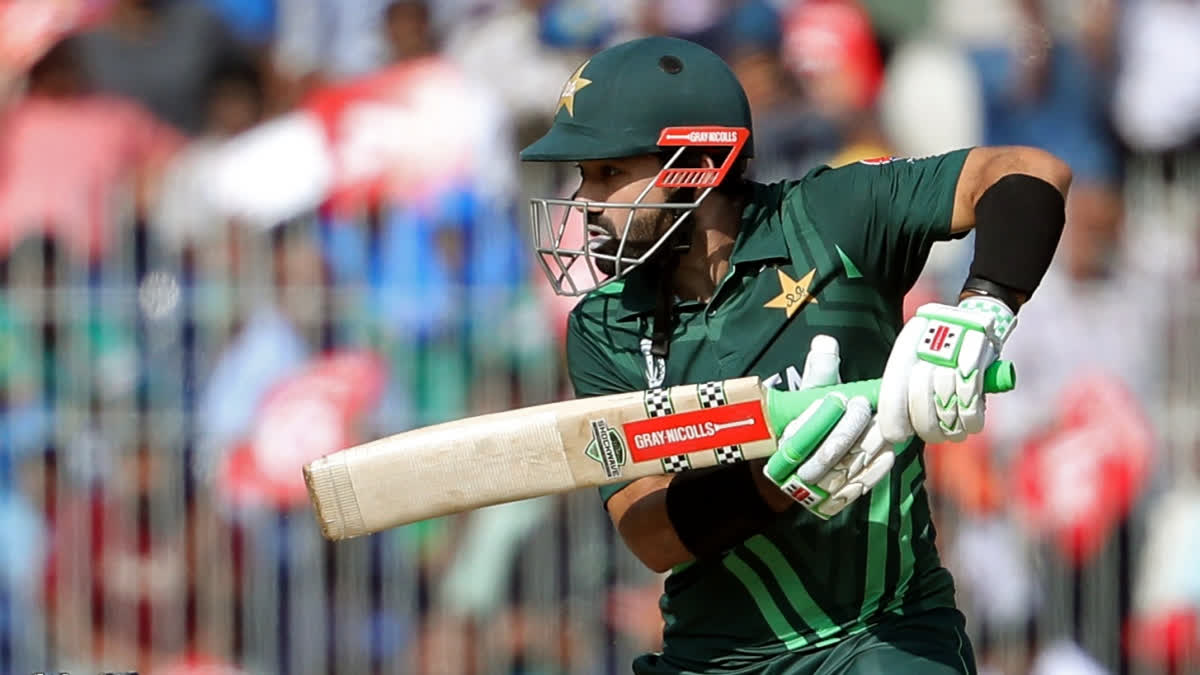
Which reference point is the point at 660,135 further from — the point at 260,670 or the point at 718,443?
the point at 260,670

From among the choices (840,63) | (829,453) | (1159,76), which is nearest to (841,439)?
(829,453)

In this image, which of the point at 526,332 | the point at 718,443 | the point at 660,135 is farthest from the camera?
the point at 526,332

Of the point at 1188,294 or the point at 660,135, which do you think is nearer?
the point at 660,135

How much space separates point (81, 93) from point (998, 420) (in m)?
3.31

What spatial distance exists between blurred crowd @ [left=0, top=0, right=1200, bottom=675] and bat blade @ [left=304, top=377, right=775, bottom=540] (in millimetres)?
2848

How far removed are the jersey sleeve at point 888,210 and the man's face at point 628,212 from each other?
280 millimetres

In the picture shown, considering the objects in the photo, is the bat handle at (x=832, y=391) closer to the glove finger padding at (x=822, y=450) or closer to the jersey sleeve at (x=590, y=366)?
the glove finger padding at (x=822, y=450)

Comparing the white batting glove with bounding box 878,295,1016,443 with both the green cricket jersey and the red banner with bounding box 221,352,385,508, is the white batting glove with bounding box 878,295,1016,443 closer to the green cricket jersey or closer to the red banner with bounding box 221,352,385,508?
the green cricket jersey

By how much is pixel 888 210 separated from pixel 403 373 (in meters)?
3.03

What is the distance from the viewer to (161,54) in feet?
21.3

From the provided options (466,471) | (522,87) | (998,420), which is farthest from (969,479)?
(466,471)

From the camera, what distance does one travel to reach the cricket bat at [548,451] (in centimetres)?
316

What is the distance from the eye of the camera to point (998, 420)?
6.25 metres

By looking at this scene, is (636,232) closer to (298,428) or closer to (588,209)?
(588,209)
